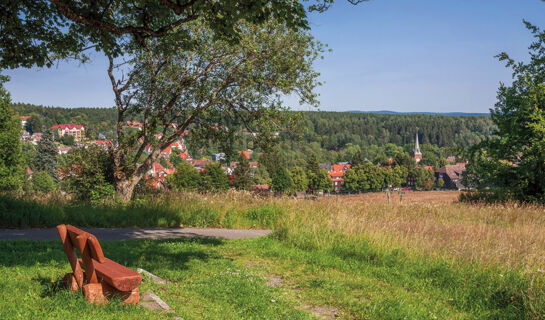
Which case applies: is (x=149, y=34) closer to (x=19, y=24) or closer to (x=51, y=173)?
(x=19, y=24)

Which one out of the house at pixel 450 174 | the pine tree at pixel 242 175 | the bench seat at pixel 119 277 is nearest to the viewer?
the bench seat at pixel 119 277

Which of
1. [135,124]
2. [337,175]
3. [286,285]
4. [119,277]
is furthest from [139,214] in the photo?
[337,175]

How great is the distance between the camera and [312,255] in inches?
296

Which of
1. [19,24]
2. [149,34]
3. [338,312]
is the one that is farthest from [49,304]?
[19,24]

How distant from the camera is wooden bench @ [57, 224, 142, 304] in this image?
4.23 meters

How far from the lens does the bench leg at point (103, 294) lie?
433 cm

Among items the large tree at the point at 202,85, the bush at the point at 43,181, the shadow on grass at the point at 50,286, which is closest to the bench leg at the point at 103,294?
the shadow on grass at the point at 50,286

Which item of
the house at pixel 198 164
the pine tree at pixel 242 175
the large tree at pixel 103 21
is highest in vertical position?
the large tree at pixel 103 21

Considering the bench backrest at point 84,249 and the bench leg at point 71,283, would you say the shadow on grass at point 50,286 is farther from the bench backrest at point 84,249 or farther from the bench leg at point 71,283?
the bench backrest at point 84,249

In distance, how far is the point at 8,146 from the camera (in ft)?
122

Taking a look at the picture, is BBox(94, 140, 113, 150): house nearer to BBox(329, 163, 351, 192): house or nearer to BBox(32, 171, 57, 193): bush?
BBox(32, 171, 57, 193): bush

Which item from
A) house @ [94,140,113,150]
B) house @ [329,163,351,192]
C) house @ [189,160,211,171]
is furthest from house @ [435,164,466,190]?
house @ [94,140,113,150]

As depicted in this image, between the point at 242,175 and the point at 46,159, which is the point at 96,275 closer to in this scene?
the point at 242,175

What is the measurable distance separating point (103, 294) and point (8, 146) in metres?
40.1
